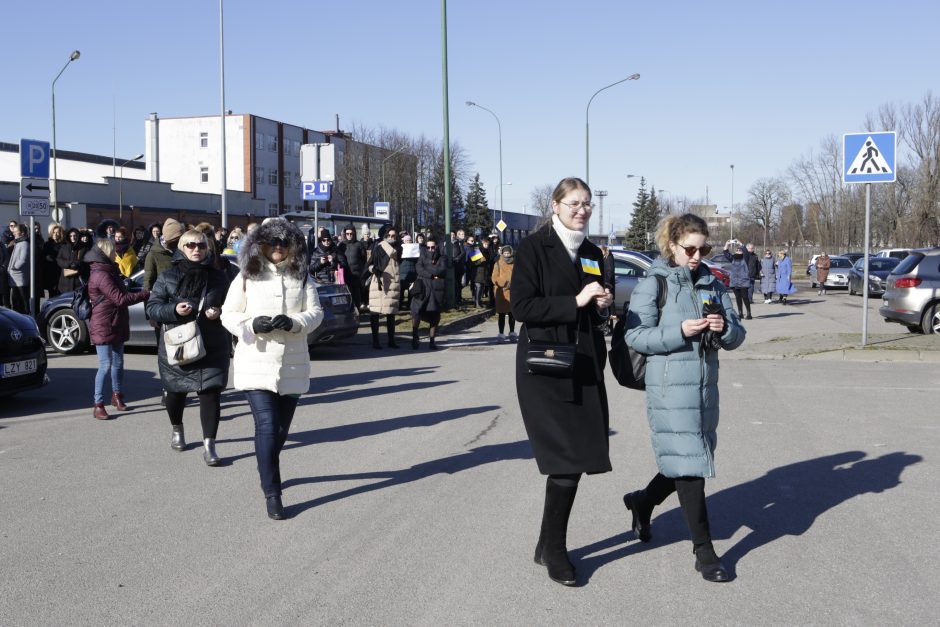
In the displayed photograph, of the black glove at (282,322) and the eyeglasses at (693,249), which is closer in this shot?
the eyeglasses at (693,249)

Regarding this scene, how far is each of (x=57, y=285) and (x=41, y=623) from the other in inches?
619

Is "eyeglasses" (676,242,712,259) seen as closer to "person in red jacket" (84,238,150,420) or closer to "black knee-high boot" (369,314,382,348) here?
"person in red jacket" (84,238,150,420)

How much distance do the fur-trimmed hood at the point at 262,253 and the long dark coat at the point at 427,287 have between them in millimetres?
9156

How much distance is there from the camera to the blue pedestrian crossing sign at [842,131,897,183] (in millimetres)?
13844

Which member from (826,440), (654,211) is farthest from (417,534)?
(654,211)

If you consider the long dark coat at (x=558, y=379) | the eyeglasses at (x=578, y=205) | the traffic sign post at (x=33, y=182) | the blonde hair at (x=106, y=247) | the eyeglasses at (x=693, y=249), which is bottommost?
the long dark coat at (x=558, y=379)

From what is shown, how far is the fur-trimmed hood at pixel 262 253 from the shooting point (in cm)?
590

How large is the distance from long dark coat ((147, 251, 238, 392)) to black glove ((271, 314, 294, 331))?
5.75 feet

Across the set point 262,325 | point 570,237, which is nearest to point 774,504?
point 570,237

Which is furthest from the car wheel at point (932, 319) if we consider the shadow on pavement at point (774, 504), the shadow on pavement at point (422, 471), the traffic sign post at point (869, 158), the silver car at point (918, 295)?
the shadow on pavement at point (422, 471)

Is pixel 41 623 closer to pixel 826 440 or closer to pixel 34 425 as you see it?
pixel 34 425

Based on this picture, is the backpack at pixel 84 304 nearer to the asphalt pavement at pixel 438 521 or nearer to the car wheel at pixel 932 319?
the asphalt pavement at pixel 438 521

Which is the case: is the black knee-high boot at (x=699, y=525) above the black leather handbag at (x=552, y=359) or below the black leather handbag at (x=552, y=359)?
below

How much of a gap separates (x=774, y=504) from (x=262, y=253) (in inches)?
144
